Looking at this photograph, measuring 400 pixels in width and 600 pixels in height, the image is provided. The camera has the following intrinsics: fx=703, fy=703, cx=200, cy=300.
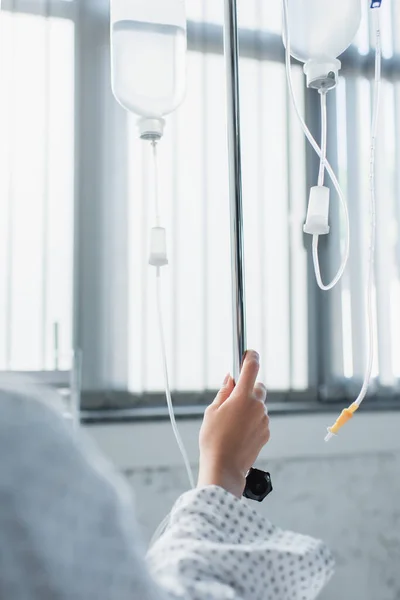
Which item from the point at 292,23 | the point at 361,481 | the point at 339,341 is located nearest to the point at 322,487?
the point at 361,481

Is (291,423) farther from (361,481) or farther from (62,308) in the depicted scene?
(62,308)

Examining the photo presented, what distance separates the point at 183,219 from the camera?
1826mm

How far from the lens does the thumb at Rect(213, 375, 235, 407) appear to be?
2.41 feet

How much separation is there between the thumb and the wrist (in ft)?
0.31

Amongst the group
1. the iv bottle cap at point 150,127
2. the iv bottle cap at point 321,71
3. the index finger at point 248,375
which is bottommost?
the index finger at point 248,375

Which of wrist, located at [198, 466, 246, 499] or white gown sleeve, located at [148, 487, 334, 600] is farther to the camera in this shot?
wrist, located at [198, 466, 246, 499]

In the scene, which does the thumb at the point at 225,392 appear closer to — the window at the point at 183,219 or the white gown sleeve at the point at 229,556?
the white gown sleeve at the point at 229,556

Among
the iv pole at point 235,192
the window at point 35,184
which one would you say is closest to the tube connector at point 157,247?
the iv pole at point 235,192

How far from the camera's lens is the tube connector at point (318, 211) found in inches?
32.1

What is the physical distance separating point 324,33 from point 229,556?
0.60 m

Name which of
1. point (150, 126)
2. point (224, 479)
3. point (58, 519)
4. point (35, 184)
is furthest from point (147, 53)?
point (35, 184)

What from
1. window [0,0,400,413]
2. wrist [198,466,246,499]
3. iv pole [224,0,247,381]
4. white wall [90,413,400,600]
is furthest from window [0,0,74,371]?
wrist [198,466,246,499]

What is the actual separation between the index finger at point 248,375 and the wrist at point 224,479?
94 mm

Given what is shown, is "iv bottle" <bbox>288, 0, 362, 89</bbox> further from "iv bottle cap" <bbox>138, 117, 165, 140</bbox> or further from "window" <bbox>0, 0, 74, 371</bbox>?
"window" <bbox>0, 0, 74, 371</bbox>
